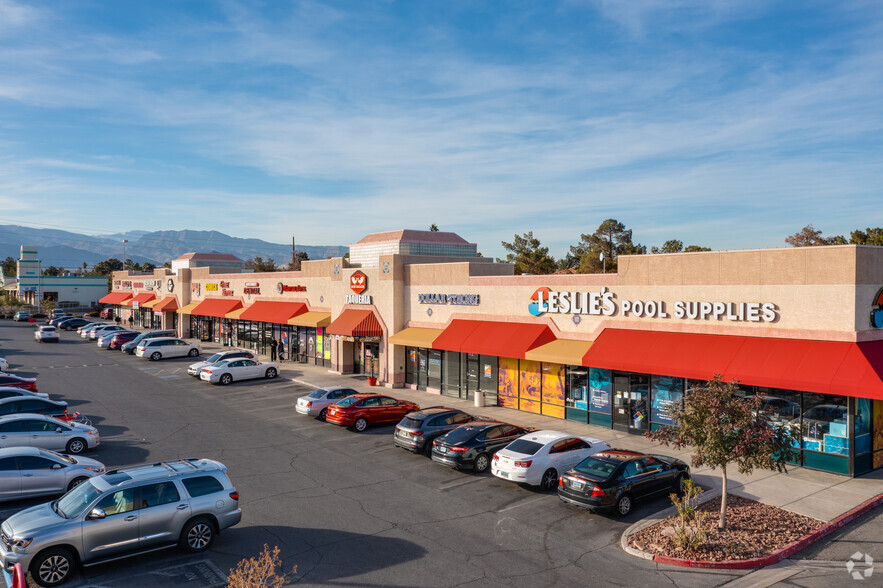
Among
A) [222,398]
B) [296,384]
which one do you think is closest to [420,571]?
[222,398]

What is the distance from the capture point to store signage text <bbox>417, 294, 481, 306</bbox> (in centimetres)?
3138

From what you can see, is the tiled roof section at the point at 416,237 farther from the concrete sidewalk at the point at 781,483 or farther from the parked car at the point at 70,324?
the concrete sidewalk at the point at 781,483

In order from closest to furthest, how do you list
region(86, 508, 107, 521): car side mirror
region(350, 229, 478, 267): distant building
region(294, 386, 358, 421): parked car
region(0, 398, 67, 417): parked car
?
region(86, 508, 107, 521): car side mirror → region(0, 398, 67, 417): parked car → region(294, 386, 358, 421): parked car → region(350, 229, 478, 267): distant building

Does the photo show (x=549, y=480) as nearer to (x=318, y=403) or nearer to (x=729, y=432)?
(x=729, y=432)

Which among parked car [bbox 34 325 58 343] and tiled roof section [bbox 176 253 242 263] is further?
tiled roof section [bbox 176 253 242 263]

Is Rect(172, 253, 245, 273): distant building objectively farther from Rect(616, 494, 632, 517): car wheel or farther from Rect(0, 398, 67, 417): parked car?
Rect(616, 494, 632, 517): car wheel

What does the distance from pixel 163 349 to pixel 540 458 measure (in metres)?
38.9

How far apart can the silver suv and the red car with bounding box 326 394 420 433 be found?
1126 cm

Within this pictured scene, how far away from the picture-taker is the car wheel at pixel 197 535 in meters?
12.9

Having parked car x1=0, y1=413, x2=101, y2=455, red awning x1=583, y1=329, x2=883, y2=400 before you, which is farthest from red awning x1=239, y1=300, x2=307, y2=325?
red awning x1=583, y1=329, x2=883, y2=400

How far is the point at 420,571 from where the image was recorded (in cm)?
1251

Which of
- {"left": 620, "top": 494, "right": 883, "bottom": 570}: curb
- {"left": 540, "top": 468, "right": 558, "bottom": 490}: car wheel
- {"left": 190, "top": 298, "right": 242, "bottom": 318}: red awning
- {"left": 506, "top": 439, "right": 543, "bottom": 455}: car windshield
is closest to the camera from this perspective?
{"left": 620, "top": 494, "right": 883, "bottom": 570}: curb

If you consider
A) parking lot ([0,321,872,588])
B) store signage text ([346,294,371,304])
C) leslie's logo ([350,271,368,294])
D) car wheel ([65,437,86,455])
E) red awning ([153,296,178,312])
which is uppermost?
leslie's logo ([350,271,368,294])

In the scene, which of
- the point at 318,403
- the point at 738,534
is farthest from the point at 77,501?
the point at 318,403
